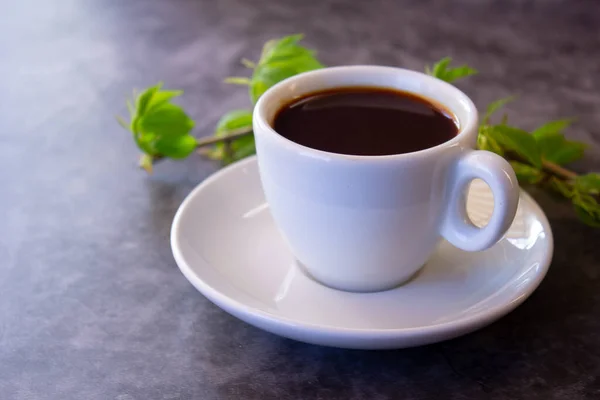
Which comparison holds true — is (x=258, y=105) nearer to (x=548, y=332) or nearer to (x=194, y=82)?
(x=548, y=332)

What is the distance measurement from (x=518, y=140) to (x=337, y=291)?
248mm

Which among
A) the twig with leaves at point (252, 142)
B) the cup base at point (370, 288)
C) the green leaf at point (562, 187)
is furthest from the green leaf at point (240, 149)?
the green leaf at point (562, 187)

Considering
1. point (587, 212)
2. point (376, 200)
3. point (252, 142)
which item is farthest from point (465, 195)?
point (252, 142)

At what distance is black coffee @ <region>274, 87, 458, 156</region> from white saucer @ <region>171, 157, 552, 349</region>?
0.12 m

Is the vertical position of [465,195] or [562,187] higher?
[465,195]

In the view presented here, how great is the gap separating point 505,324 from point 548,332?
0.11ft

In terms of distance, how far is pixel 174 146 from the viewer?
0.78 meters

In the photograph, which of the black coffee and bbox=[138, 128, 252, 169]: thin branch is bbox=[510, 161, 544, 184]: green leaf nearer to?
the black coffee

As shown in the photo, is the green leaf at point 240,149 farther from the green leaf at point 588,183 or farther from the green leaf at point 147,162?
the green leaf at point 588,183

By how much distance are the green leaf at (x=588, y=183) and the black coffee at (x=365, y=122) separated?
18cm

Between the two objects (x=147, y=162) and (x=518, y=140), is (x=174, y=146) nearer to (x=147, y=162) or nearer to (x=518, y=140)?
(x=147, y=162)

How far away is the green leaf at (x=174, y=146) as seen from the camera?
774 millimetres

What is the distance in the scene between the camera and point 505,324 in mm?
570

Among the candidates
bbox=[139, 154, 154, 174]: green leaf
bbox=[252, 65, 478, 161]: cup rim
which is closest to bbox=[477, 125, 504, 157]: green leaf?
bbox=[252, 65, 478, 161]: cup rim
